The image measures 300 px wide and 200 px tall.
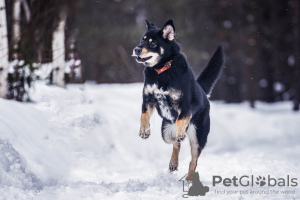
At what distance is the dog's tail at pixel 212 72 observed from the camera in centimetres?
502

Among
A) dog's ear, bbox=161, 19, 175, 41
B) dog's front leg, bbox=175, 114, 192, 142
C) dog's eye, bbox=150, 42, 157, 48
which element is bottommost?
dog's front leg, bbox=175, 114, 192, 142

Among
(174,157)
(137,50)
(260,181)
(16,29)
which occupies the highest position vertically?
(16,29)

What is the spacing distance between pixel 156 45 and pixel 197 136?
1.32 metres

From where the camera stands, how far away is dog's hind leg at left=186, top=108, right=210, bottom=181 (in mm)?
4664

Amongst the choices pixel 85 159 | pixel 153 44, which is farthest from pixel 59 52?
pixel 153 44

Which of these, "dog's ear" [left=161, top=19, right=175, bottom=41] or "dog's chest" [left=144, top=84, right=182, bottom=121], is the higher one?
"dog's ear" [left=161, top=19, right=175, bottom=41]

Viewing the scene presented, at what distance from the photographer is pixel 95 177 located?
5211 millimetres

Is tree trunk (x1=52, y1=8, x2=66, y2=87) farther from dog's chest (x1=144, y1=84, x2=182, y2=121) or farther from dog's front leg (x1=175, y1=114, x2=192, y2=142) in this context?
dog's front leg (x1=175, y1=114, x2=192, y2=142)

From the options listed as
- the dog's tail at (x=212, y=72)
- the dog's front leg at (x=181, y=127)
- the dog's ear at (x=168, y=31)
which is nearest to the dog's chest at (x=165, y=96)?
the dog's front leg at (x=181, y=127)

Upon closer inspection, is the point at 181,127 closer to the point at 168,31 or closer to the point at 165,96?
the point at 165,96

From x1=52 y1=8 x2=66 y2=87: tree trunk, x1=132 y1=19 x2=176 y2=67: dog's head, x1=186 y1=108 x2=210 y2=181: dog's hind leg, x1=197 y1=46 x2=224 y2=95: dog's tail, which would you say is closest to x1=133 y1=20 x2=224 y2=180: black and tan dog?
x1=132 y1=19 x2=176 y2=67: dog's head

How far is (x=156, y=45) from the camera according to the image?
12.8 feet

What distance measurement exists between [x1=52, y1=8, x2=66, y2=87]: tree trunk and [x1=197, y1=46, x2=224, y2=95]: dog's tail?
3.83 metres

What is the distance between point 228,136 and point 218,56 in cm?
615
